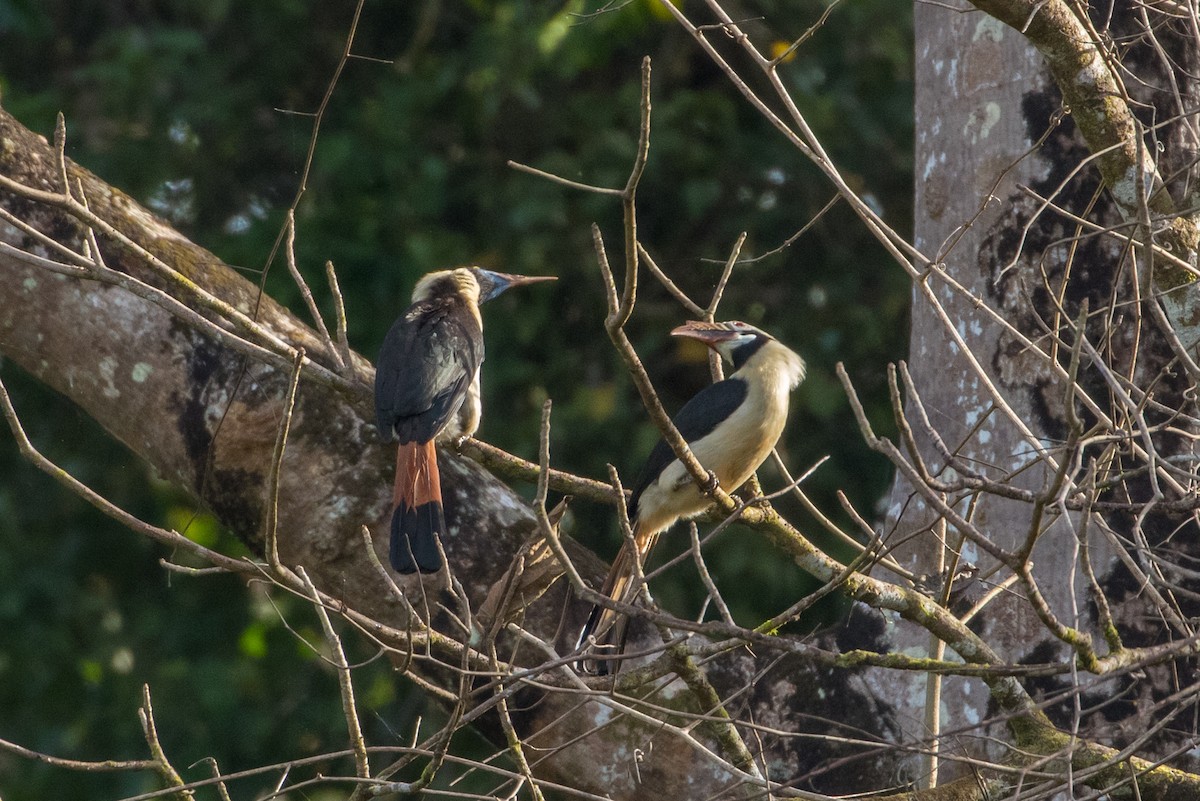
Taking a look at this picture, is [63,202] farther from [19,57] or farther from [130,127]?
[19,57]

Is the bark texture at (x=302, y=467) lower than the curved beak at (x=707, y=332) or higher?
lower

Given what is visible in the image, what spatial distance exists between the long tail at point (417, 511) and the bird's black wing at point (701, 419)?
55 centimetres

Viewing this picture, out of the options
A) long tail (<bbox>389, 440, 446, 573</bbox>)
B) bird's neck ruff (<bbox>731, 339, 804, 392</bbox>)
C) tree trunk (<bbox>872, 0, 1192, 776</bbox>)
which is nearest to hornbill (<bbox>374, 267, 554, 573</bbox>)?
long tail (<bbox>389, 440, 446, 573</bbox>)

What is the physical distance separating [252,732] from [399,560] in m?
2.93

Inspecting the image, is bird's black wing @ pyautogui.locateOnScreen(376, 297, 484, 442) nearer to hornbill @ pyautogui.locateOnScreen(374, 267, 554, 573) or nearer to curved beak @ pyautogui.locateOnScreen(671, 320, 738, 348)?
hornbill @ pyautogui.locateOnScreen(374, 267, 554, 573)

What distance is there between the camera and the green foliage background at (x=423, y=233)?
583cm

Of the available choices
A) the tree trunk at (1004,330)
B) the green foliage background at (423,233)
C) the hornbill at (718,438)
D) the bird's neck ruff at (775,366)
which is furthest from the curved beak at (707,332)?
the green foliage background at (423,233)

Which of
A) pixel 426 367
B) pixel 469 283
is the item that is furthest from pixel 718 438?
pixel 469 283

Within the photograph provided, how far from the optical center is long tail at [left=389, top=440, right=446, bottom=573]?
360cm

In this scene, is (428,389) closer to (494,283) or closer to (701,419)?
(701,419)

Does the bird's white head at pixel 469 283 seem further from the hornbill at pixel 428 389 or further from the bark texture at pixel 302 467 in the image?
the bark texture at pixel 302 467

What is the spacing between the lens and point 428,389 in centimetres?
438

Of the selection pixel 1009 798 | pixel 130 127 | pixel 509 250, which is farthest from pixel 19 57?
pixel 1009 798

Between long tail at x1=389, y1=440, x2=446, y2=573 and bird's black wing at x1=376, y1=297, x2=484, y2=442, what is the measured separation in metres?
0.06
